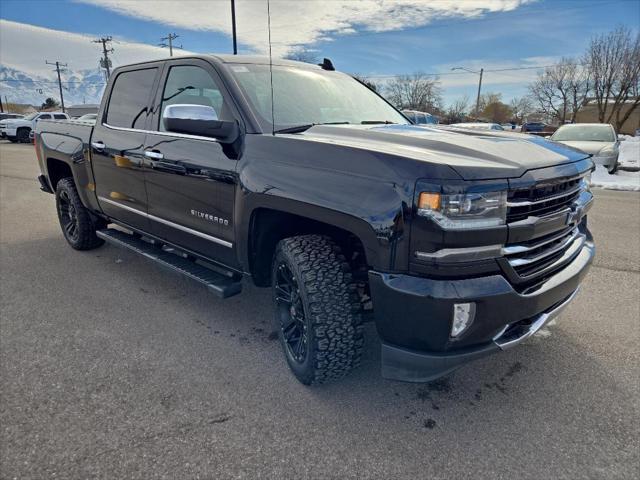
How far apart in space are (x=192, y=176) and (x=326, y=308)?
4.62 ft

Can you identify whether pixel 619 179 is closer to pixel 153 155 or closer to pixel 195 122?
pixel 153 155

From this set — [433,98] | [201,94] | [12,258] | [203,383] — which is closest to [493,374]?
[203,383]


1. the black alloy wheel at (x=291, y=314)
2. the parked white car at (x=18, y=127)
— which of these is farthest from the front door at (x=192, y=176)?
the parked white car at (x=18, y=127)

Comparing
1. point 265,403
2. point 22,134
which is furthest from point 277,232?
point 22,134

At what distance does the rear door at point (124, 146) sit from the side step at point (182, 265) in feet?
0.60

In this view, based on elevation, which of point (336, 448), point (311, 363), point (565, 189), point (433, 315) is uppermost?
point (565, 189)

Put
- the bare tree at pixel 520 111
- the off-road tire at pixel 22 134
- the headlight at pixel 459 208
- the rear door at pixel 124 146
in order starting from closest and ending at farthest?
the headlight at pixel 459 208 < the rear door at pixel 124 146 < the off-road tire at pixel 22 134 < the bare tree at pixel 520 111

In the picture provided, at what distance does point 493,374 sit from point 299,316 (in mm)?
1255

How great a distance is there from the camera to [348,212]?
6.78ft

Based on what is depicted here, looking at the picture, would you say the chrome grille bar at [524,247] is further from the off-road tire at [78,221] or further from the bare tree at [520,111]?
the bare tree at [520,111]

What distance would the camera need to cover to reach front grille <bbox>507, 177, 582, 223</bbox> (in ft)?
6.42

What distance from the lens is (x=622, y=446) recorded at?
2.10 meters

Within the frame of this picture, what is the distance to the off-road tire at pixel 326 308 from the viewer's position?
2.30 meters

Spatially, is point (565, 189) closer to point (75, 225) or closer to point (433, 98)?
point (75, 225)
